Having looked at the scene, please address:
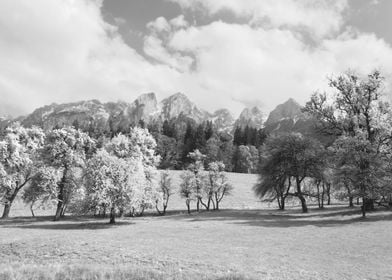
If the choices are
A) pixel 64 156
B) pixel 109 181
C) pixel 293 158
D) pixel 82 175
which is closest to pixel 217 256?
pixel 109 181

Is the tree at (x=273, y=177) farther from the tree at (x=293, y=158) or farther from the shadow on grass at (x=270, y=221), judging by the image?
the shadow on grass at (x=270, y=221)

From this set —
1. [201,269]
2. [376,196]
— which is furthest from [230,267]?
[376,196]

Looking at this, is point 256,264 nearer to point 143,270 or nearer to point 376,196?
point 143,270

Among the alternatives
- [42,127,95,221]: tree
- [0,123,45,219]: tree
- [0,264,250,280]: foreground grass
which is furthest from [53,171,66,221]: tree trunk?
[0,264,250,280]: foreground grass

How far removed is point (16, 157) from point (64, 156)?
8.81 metres

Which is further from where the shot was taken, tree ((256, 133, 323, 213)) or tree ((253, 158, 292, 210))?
tree ((253, 158, 292, 210))

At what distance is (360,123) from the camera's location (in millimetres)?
49438

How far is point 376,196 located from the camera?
39.7m

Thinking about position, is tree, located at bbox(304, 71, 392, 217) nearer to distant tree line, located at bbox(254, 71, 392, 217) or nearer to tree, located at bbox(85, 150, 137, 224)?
distant tree line, located at bbox(254, 71, 392, 217)

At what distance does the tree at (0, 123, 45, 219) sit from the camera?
44469 mm

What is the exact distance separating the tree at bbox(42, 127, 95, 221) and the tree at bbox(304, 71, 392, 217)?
125 ft

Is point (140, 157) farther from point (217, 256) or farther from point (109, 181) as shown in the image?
point (217, 256)

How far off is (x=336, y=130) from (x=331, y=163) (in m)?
5.32

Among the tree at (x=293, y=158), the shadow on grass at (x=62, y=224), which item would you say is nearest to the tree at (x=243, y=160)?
the tree at (x=293, y=158)
